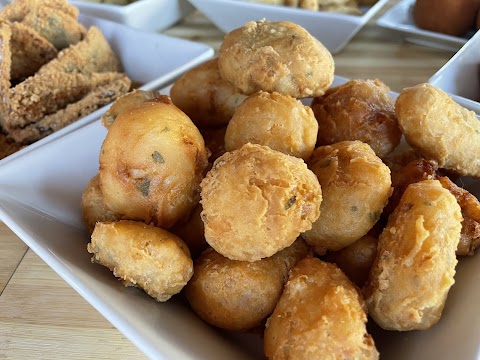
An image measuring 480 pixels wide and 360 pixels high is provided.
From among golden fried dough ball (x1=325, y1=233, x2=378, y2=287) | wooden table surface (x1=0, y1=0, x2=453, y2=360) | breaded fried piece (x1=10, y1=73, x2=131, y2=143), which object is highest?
golden fried dough ball (x1=325, y1=233, x2=378, y2=287)

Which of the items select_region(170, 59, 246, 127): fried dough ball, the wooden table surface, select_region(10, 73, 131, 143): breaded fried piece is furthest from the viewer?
select_region(10, 73, 131, 143): breaded fried piece

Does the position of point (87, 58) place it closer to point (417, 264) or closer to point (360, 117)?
point (360, 117)

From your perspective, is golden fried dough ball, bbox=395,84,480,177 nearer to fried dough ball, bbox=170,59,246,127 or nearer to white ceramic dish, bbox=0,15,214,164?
fried dough ball, bbox=170,59,246,127

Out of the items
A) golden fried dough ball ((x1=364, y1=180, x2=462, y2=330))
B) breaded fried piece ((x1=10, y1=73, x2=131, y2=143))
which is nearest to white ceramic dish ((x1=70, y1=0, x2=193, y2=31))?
breaded fried piece ((x1=10, y1=73, x2=131, y2=143))

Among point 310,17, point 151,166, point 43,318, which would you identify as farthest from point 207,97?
point 310,17

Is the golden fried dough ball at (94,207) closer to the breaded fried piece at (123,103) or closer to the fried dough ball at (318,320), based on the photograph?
the breaded fried piece at (123,103)

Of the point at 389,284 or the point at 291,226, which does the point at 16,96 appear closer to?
the point at 291,226

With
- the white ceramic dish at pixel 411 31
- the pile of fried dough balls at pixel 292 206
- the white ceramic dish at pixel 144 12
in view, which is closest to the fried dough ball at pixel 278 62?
the pile of fried dough balls at pixel 292 206

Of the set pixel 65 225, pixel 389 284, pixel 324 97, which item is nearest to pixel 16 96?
pixel 65 225

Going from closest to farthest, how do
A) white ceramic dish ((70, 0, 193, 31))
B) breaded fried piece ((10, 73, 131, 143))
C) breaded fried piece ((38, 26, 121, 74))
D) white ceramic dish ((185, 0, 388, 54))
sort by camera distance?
breaded fried piece ((10, 73, 131, 143)) < breaded fried piece ((38, 26, 121, 74)) < white ceramic dish ((185, 0, 388, 54)) < white ceramic dish ((70, 0, 193, 31))

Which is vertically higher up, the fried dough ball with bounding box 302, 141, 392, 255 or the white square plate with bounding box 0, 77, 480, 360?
the fried dough ball with bounding box 302, 141, 392, 255
